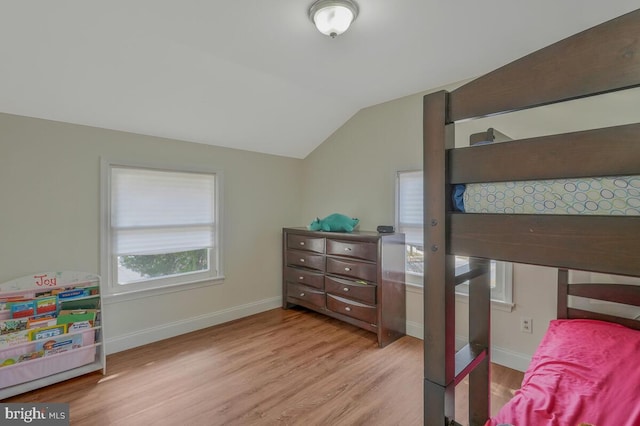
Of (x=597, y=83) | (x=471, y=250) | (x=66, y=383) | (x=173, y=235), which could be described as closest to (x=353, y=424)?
(x=471, y=250)

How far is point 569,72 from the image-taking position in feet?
2.37

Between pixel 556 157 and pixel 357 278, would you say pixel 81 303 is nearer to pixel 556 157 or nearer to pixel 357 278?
pixel 357 278

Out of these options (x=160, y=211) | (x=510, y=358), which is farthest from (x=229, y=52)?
(x=510, y=358)

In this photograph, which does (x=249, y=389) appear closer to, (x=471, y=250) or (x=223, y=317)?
(x=223, y=317)

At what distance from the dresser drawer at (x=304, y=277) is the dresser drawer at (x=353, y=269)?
191 mm

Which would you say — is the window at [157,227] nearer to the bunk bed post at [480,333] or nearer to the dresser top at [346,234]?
the dresser top at [346,234]

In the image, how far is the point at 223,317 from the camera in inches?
133

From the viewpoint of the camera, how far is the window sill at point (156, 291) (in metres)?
2.65

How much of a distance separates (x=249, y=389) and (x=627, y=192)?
7.50 feet

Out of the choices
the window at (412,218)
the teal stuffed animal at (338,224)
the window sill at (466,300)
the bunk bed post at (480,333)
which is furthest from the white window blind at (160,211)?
the bunk bed post at (480,333)

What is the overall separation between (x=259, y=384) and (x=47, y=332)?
162cm

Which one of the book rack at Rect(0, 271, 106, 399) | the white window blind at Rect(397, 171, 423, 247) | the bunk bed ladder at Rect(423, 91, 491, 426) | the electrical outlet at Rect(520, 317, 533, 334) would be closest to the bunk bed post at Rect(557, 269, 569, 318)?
the electrical outlet at Rect(520, 317, 533, 334)

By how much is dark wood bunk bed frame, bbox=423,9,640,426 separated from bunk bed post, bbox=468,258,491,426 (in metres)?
0.35

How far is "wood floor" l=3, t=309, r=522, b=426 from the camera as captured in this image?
1.84 metres
